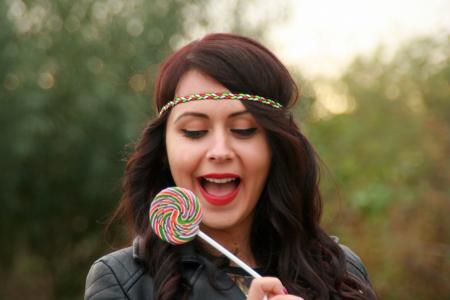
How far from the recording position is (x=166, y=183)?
2.69 m

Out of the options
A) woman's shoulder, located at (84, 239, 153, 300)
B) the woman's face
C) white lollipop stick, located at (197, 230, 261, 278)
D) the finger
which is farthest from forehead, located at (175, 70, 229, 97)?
the finger

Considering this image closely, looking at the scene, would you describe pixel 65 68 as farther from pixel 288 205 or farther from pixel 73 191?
pixel 288 205

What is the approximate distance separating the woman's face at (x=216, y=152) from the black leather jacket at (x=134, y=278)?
152 mm

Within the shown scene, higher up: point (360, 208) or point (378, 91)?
point (378, 91)

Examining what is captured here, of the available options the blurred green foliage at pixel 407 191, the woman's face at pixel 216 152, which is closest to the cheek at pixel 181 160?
the woman's face at pixel 216 152

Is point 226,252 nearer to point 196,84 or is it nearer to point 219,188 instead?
point 219,188

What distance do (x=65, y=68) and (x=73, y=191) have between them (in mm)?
1653

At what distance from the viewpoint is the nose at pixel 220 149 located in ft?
7.88

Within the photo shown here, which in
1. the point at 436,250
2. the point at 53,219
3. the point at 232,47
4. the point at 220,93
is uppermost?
the point at 232,47

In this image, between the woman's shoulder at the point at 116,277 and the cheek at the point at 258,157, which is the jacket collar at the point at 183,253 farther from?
the cheek at the point at 258,157

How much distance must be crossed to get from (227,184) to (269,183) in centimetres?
19

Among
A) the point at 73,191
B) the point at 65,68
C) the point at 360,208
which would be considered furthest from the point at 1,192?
the point at 360,208

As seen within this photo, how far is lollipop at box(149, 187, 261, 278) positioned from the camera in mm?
2359

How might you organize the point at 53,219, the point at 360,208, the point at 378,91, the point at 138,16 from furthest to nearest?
1. the point at 378,91
2. the point at 53,219
3. the point at 138,16
4. the point at 360,208
